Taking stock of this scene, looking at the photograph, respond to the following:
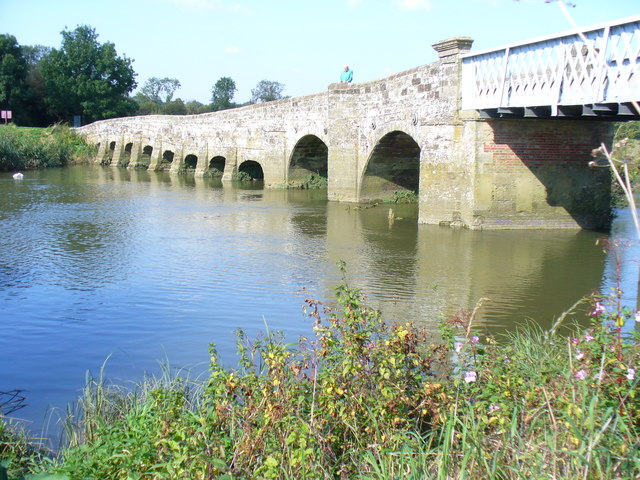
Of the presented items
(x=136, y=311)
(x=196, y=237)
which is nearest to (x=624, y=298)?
(x=136, y=311)

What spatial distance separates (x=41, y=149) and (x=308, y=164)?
16.7 m

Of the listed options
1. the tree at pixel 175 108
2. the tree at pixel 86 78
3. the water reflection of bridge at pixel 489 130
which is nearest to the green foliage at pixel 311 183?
the water reflection of bridge at pixel 489 130

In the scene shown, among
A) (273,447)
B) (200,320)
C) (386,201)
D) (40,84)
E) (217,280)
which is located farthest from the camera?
(40,84)

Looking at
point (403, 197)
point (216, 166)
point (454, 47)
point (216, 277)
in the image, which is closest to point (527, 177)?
point (454, 47)

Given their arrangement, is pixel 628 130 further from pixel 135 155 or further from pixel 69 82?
pixel 69 82

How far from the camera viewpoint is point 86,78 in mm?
52000

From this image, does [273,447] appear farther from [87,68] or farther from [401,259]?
[87,68]

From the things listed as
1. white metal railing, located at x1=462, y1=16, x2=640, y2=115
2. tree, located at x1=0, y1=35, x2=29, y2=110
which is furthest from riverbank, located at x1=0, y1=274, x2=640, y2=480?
tree, located at x1=0, y1=35, x2=29, y2=110

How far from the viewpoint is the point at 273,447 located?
362cm

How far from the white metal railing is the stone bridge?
2.11 feet

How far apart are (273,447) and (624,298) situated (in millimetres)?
6356

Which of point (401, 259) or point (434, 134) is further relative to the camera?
point (434, 134)

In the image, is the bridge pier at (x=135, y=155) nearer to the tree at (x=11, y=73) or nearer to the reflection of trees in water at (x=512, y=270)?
the tree at (x=11, y=73)

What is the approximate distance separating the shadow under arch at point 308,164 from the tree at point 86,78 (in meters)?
32.6
